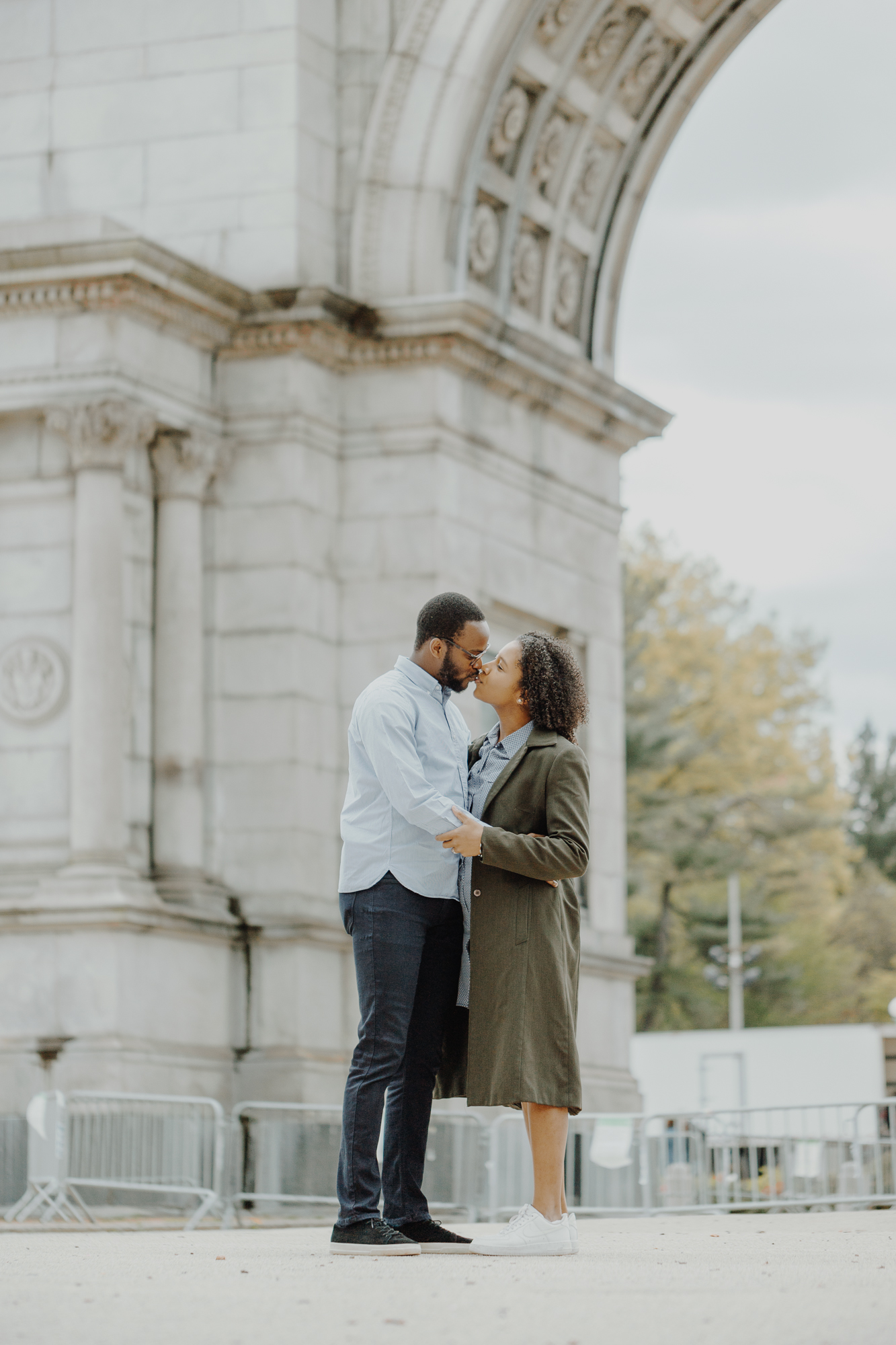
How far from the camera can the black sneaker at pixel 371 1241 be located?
7488 mm

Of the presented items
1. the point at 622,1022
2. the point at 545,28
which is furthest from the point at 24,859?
the point at 545,28

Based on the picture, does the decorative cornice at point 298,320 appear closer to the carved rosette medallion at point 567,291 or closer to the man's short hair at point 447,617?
the carved rosette medallion at point 567,291

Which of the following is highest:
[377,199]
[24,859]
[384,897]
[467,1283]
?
[377,199]

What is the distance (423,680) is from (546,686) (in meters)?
0.43

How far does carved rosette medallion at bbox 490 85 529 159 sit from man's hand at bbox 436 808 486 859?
11.6 metres

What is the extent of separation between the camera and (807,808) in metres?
48.8

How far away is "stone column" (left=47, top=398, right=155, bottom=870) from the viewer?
15391mm

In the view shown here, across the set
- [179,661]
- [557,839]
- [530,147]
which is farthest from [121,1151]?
[530,147]

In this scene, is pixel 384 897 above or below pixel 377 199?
below

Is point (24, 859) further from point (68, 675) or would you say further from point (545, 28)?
point (545, 28)

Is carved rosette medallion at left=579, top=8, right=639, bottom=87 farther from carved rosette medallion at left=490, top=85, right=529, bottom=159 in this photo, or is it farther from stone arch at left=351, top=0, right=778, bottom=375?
carved rosette medallion at left=490, top=85, right=529, bottom=159

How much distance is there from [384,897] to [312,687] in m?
9.06

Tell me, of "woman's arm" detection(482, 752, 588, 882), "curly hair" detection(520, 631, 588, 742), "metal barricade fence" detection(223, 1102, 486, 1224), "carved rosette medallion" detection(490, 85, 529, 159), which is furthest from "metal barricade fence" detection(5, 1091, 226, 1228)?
"carved rosette medallion" detection(490, 85, 529, 159)

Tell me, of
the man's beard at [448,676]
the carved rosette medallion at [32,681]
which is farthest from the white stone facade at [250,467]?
the man's beard at [448,676]
